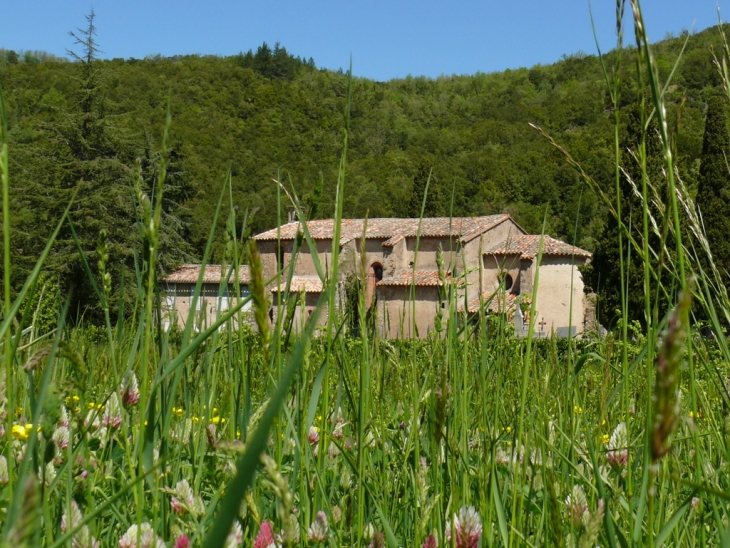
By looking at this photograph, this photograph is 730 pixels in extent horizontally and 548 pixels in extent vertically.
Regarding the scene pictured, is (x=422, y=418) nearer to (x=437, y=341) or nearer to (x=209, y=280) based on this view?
(x=437, y=341)

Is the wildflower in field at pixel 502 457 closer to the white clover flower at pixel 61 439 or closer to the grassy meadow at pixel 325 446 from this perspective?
the grassy meadow at pixel 325 446

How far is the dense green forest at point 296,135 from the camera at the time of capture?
27000 millimetres

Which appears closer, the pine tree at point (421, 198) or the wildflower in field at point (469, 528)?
the wildflower in field at point (469, 528)

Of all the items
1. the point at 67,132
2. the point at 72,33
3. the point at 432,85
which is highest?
the point at 432,85

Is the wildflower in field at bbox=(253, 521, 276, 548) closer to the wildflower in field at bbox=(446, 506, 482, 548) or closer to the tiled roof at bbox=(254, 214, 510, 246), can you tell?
the wildflower in field at bbox=(446, 506, 482, 548)

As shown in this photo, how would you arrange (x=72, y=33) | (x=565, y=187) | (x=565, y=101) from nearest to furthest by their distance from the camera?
(x=72, y=33)
(x=565, y=187)
(x=565, y=101)

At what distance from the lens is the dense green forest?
27.0 metres

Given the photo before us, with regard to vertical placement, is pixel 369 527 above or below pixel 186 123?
below

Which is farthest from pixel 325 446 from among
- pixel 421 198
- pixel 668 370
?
pixel 421 198

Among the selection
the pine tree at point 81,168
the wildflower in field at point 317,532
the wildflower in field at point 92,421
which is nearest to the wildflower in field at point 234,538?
the wildflower in field at point 317,532

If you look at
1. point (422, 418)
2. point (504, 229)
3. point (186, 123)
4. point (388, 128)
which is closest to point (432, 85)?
point (388, 128)

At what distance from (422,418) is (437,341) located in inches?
12.6

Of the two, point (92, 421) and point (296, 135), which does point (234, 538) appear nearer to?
point (92, 421)

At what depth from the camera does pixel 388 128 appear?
234ft
